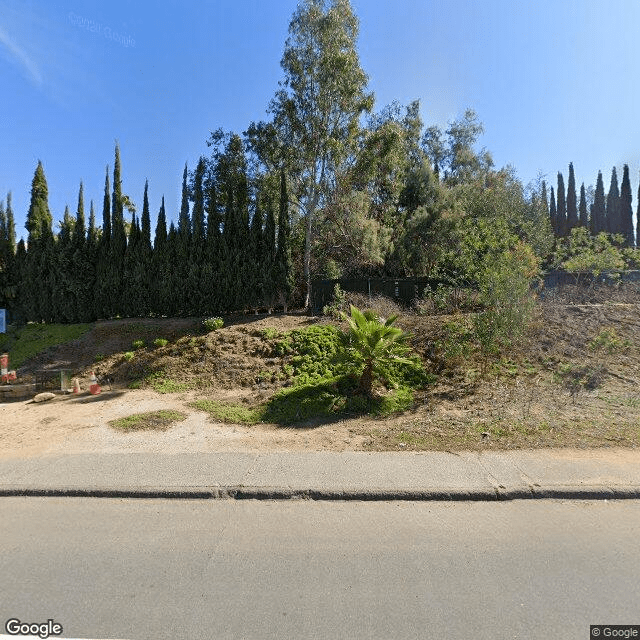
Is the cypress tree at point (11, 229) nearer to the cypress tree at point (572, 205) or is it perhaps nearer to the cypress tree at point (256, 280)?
the cypress tree at point (256, 280)

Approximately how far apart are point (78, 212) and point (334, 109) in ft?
36.7

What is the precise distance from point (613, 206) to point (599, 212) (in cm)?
158

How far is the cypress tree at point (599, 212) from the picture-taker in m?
46.1

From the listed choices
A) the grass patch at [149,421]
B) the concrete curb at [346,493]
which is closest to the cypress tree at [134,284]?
the grass patch at [149,421]

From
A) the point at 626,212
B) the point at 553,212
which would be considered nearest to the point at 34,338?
the point at 626,212

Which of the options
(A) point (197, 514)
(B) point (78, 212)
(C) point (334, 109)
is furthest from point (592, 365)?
(B) point (78, 212)

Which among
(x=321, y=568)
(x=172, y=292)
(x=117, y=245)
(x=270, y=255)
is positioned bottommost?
(x=321, y=568)

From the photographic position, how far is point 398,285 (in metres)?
14.8

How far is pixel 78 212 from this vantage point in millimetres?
16391

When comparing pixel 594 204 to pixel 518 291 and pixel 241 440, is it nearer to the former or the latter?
pixel 518 291

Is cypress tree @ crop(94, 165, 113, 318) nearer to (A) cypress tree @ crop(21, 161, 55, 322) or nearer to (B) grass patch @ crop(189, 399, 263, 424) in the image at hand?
(A) cypress tree @ crop(21, 161, 55, 322)

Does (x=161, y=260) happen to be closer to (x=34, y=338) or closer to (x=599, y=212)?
(x=34, y=338)

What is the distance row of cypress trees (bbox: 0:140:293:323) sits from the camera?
14.8 metres

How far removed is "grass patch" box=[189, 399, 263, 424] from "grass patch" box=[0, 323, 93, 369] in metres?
7.78
